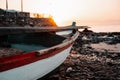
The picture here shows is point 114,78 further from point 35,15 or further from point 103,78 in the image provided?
point 35,15

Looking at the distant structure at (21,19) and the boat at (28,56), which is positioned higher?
the distant structure at (21,19)

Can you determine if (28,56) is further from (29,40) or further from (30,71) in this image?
(29,40)

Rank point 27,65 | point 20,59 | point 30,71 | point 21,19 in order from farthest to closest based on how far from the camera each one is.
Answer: point 21,19
point 30,71
point 27,65
point 20,59

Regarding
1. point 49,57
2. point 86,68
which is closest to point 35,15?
point 86,68

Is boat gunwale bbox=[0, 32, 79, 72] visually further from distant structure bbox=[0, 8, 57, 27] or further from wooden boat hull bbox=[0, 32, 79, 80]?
distant structure bbox=[0, 8, 57, 27]

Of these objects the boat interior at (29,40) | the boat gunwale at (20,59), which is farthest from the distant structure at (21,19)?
the boat gunwale at (20,59)

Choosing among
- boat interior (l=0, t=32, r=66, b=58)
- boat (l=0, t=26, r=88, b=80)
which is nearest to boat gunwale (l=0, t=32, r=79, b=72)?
boat (l=0, t=26, r=88, b=80)

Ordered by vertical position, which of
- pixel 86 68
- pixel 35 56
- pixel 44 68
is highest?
pixel 35 56

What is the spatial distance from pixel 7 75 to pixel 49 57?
2.71 meters

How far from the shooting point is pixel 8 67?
8000mm

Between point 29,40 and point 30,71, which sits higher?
point 29,40

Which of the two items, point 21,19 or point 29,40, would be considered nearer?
point 29,40

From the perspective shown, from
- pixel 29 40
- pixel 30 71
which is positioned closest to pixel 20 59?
pixel 30 71

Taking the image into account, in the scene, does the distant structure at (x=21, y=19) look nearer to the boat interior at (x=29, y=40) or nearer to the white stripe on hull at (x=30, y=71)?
the boat interior at (x=29, y=40)
